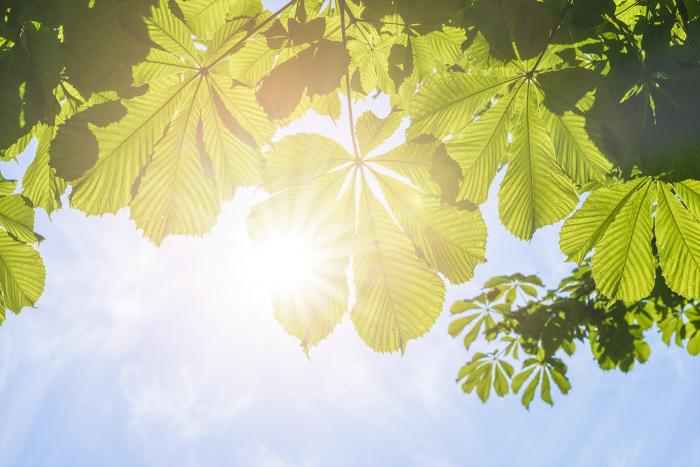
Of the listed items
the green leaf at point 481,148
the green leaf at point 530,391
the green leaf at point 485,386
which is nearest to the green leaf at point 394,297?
the green leaf at point 481,148

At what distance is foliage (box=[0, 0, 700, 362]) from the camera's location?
3.54 feet

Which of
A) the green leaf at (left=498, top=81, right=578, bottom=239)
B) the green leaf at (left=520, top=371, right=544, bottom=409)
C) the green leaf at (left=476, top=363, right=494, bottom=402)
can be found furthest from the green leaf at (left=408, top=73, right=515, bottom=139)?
the green leaf at (left=520, top=371, right=544, bottom=409)

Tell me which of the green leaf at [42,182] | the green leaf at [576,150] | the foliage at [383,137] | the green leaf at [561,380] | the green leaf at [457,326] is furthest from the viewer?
the green leaf at [457,326]

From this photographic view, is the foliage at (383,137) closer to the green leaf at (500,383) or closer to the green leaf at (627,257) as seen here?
the green leaf at (627,257)

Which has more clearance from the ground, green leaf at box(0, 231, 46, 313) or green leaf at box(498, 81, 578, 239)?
green leaf at box(498, 81, 578, 239)

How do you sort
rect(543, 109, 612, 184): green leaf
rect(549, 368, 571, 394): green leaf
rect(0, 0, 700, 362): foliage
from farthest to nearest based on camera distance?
rect(549, 368, 571, 394): green leaf → rect(543, 109, 612, 184): green leaf → rect(0, 0, 700, 362): foliage

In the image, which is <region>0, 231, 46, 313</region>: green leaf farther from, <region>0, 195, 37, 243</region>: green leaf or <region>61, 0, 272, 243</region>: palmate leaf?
<region>61, 0, 272, 243</region>: palmate leaf

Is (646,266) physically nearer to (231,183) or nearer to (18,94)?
(231,183)

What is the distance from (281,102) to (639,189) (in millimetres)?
1116

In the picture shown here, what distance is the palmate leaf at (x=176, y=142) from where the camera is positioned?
3.73 ft

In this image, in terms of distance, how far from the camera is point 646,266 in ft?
4.48

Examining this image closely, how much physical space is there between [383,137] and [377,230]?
0.99 ft

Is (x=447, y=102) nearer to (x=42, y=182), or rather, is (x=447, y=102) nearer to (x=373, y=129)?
(x=373, y=129)

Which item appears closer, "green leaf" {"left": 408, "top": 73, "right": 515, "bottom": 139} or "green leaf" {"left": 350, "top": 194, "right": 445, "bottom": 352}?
"green leaf" {"left": 350, "top": 194, "right": 445, "bottom": 352}
